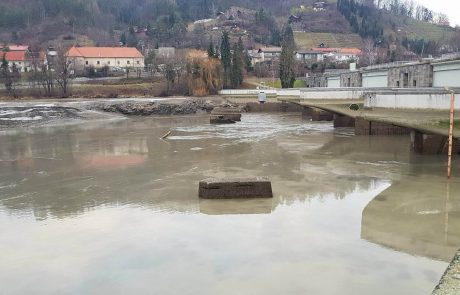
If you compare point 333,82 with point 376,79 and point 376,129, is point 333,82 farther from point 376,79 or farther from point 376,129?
point 376,129

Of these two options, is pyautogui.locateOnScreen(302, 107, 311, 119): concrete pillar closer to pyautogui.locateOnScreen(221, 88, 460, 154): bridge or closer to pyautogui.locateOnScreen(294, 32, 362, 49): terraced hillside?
pyautogui.locateOnScreen(221, 88, 460, 154): bridge

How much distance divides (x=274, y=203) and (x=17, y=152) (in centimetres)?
1710

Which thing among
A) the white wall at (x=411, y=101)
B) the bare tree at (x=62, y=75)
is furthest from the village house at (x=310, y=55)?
the white wall at (x=411, y=101)

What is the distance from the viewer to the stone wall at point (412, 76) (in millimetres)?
36875

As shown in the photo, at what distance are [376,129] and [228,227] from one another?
63.1ft

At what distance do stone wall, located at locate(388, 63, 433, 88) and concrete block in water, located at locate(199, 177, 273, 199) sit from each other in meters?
28.8

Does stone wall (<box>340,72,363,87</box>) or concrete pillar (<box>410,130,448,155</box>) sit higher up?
stone wall (<box>340,72,363,87</box>)

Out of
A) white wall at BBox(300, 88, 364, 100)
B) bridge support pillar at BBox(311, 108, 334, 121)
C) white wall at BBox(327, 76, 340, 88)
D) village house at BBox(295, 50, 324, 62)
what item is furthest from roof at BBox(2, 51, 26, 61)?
white wall at BBox(300, 88, 364, 100)

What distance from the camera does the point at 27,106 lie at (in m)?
47.2

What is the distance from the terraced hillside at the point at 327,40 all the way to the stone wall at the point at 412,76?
120044mm

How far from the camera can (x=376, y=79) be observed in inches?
2013

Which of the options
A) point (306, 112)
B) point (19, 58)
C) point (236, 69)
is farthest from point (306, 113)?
point (19, 58)

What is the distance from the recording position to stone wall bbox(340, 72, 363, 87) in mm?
55219

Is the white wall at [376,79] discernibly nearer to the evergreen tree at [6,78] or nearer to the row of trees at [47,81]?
the row of trees at [47,81]
